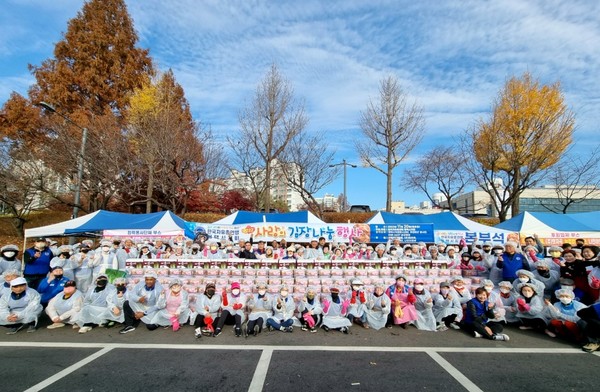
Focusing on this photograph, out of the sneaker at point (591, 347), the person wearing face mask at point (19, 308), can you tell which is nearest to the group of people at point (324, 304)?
the person wearing face mask at point (19, 308)

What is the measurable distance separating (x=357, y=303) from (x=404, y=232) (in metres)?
6.80

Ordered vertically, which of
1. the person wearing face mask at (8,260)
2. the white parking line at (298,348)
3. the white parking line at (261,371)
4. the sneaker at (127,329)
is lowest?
the sneaker at (127,329)

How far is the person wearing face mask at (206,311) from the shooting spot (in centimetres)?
588

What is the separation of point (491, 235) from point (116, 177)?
59.5 feet

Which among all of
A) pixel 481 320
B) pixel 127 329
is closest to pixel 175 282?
pixel 127 329

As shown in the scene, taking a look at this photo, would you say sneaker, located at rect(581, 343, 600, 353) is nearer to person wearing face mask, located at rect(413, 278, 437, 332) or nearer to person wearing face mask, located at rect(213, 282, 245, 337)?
person wearing face mask, located at rect(413, 278, 437, 332)

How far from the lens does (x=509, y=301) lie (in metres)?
6.40

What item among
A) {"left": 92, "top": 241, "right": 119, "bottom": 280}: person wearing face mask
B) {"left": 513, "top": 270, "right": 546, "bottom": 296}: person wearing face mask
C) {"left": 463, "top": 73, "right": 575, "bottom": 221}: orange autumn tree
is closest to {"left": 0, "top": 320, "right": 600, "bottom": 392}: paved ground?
{"left": 513, "top": 270, "right": 546, "bottom": 296}: person wearing face mask

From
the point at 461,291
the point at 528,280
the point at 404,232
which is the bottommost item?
the point at 461,291

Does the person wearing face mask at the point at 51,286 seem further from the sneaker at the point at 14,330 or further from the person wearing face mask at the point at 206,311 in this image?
the person wearing face mask at the point at 206,311

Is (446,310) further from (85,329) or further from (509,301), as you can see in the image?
(85,329)

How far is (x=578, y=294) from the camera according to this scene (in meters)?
6.13

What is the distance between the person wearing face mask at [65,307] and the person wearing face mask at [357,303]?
556cm

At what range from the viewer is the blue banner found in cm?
1223
